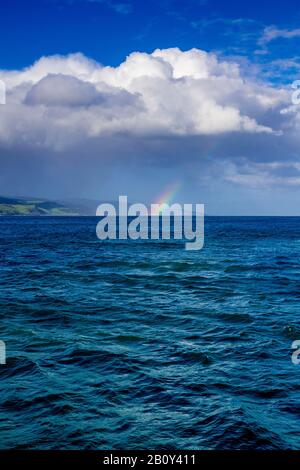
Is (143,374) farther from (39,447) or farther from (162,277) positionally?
(162,277)

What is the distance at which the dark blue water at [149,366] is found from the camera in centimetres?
1364

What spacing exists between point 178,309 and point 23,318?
1053 cm

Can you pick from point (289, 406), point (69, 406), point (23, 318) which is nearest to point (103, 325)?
point (23, 318)

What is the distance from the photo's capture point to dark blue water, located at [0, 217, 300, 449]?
13641mm

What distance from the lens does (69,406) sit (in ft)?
50.1

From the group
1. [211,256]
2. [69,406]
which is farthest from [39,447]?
[211,256]

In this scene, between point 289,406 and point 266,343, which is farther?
point 266,343

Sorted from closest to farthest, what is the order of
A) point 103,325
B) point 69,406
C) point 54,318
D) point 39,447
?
point 39,447
point 69,406
point 103,325
point 54,318

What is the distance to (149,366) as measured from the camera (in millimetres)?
19203

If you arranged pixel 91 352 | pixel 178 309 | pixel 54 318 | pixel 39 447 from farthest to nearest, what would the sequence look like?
pixel 178 309, pixel 54 318, pixel 91 352, pixel 39 447

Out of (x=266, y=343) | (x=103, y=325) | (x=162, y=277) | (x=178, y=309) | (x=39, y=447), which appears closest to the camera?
(x=39, y=447)

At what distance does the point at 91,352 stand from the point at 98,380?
3554 millimetres

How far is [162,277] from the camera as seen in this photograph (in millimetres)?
45906

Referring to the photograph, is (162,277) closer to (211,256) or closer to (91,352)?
(211,256)
